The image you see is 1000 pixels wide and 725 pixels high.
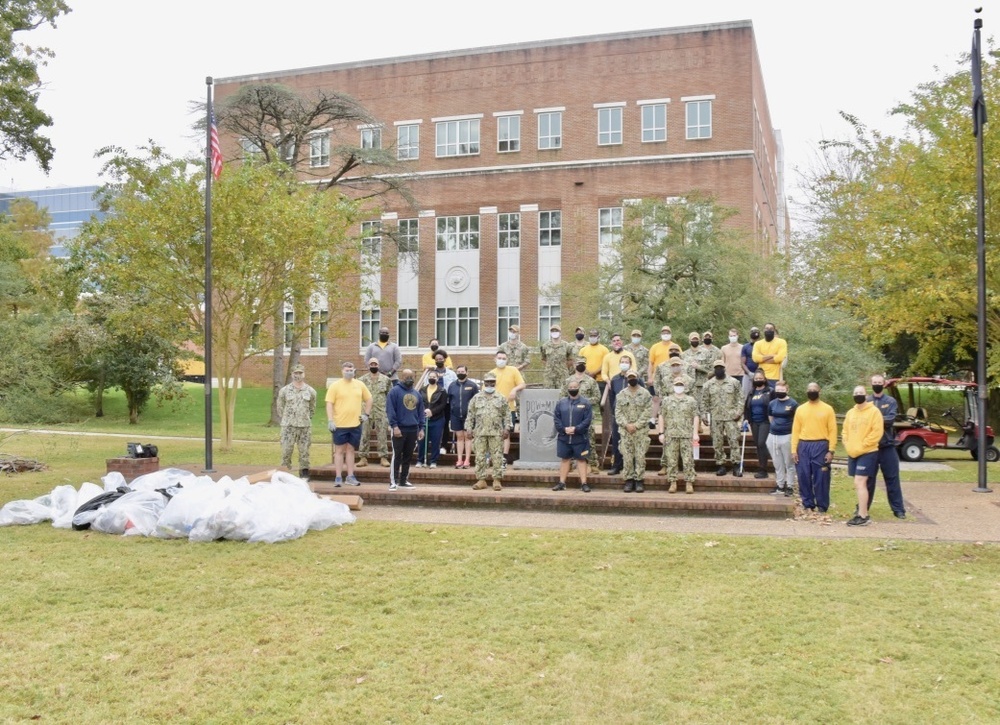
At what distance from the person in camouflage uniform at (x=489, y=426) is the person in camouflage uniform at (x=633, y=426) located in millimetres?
1761

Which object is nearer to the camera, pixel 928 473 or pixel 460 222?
pixel 928 473

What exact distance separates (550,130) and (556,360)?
29462 mm

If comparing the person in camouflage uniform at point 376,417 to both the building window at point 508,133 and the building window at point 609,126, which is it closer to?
the building window at point 609,126

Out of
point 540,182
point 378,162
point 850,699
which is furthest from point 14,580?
point 540,182

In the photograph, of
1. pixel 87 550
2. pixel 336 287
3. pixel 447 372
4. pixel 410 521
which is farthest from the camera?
pixel 336 287

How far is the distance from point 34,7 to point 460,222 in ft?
81.2

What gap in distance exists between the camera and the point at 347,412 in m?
13.0

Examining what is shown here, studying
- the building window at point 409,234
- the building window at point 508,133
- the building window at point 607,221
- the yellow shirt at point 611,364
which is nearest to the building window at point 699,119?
the building window at point 607,221

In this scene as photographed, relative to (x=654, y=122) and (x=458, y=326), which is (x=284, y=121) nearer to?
(x=458, y=326)

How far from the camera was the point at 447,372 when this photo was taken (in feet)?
49.0

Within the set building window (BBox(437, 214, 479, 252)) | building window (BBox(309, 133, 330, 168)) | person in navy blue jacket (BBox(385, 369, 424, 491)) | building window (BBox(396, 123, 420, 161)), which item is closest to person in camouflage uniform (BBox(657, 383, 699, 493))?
person in navy blue jacket (BBox(385, 369, 424, 491))

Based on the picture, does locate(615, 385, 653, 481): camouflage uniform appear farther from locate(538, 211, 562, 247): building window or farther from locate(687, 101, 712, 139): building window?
locate(687, 101, 712, 139): building window

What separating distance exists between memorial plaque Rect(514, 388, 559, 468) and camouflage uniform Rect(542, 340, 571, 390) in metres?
0.57

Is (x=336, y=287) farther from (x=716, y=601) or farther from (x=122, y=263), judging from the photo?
(x=716, y=601)
